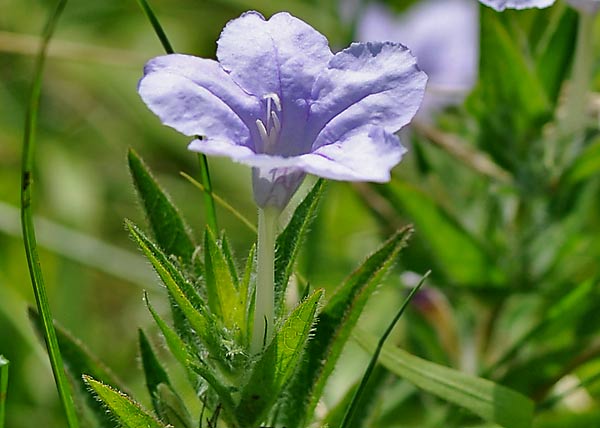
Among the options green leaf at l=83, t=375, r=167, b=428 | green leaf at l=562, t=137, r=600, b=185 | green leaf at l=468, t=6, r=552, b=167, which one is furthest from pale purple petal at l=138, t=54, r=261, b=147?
green leaf at l=562, t=137, r=600, b=185

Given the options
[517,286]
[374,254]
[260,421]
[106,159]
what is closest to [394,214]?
[517,286]

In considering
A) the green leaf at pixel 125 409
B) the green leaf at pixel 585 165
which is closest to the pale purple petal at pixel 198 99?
the green leaf at pixel 125 409

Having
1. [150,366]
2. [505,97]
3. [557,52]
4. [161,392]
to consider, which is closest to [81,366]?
[150,366]

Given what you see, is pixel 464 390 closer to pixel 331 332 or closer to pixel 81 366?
pixel 331 332

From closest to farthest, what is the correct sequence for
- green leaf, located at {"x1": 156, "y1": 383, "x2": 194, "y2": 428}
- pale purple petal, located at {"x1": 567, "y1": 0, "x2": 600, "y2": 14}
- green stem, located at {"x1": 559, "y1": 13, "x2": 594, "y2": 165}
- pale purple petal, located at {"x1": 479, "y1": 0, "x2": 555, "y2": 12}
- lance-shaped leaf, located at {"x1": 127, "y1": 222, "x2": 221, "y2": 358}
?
lance-shaped leaf, located at {"x1": 127, "y1": 222, "x2": 221, "y2": 358} → green leaf, located at {"x1": 156, "y1": 383, "x2": 194, "y2": 428} → pale purple petal, located at {"x1": 479, "y1": 0, "x2": 555, "y2": 12} → pale purple petal, located at {"x1": 567, "y1": 0, "x2": 600, "y2": 14} → green stem, located at {"x1": 559, "y1": 13, "x2": 594, "y2": 165}

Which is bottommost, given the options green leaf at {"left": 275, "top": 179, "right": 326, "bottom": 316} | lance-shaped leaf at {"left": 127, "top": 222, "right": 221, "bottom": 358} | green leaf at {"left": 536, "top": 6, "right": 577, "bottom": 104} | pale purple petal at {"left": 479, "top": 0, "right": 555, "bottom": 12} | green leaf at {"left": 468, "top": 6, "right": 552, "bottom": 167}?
lance-shaped leaf at {"left": 127, "top": 222, "right": 221, "bottom": 358}

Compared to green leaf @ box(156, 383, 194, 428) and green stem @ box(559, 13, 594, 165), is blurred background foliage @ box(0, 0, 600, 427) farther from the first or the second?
green leaf @ box(156, 383, 194, 428)

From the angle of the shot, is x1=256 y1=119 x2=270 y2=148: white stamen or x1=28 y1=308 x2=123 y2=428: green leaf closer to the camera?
x1=256 y1=119 x2=270 y2=148: white stamen
